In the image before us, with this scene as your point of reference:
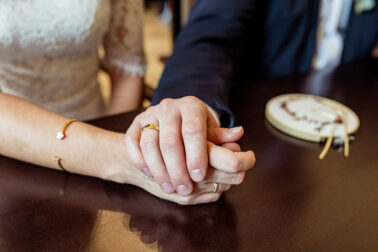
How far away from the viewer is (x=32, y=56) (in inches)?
28.9

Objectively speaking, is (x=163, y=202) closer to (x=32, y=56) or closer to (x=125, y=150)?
(x=125, y=150)

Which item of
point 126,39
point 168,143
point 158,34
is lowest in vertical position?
point 158,34

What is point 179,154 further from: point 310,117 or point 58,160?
point 310,117

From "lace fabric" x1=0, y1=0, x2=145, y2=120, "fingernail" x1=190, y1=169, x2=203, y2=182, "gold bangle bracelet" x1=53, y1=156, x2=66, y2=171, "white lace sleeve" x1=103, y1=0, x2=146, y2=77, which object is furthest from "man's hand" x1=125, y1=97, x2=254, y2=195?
"white lace sleeve" x1=103, y1=0, x2=146, y2=77

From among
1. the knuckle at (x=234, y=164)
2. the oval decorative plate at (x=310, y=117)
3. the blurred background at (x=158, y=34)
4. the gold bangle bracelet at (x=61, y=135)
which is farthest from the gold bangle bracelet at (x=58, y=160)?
the blurred background at (x=158, y=34)

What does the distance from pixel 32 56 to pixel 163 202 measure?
21.0 inches

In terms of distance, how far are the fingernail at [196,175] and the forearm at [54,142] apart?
0.10 m

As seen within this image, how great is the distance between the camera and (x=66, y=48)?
2.49 ft

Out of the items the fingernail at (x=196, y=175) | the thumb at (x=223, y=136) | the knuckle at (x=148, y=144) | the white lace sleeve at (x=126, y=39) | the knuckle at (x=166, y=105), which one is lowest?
the white lace sleeve at (x=126, y=39)

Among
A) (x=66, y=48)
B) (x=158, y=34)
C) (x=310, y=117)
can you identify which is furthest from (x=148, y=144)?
(x=158, y=34)

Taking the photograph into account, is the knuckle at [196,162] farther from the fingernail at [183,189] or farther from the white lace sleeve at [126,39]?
the white lace sleeve at [126,39]

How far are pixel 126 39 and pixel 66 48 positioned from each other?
19 cm

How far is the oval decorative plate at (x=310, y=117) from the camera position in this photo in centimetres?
53

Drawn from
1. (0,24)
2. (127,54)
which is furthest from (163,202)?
(127,54)
